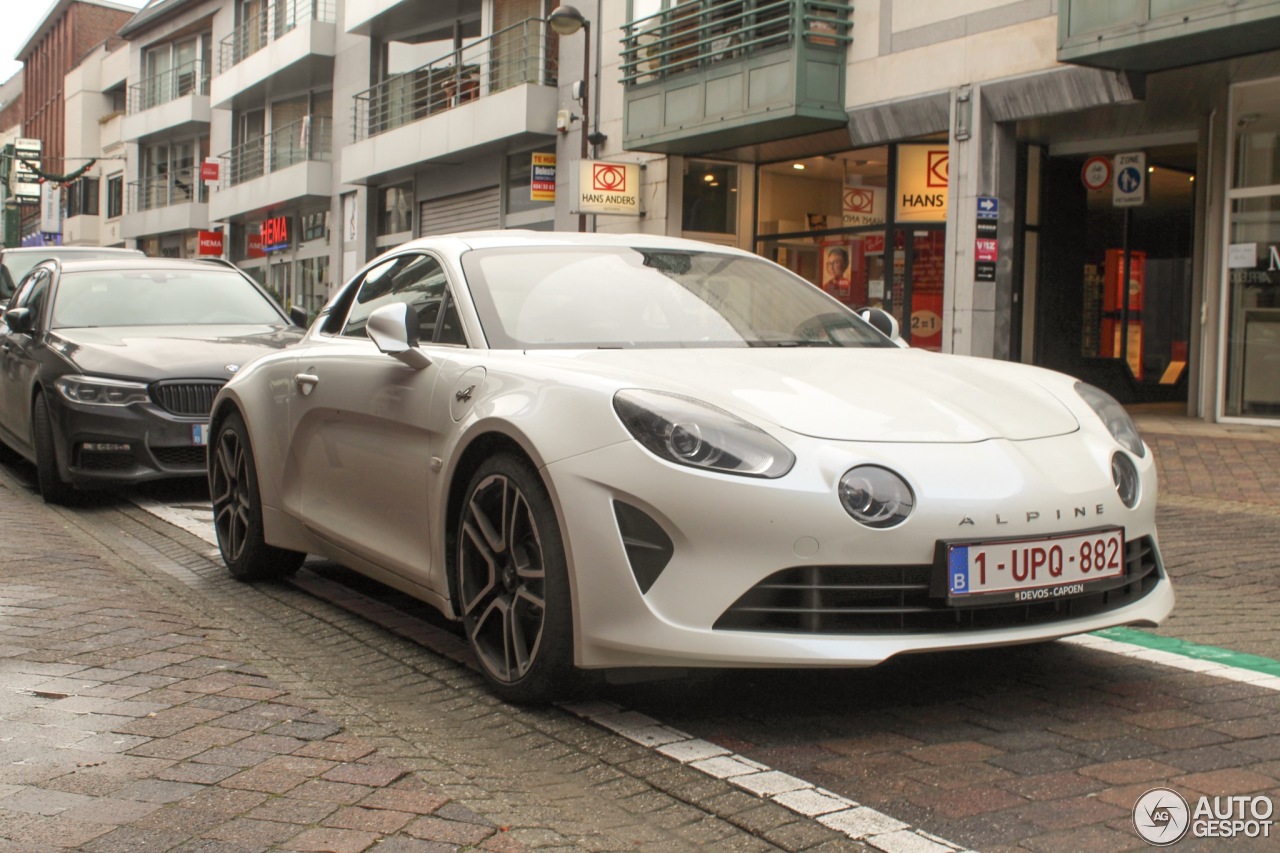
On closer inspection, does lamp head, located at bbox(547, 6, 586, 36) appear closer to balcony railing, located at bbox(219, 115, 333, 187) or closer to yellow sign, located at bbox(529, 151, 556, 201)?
yellow sign, located at bbox(529, 151, 556, 201)

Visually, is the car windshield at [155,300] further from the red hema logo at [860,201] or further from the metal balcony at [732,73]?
the red hema logo at [860,201]

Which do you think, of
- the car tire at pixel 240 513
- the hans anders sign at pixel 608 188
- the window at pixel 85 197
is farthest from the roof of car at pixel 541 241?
the window at pixel 85 197

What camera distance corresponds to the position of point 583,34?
885 inches

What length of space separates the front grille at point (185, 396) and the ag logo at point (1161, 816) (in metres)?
6.47

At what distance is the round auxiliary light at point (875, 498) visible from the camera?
11.0 feet

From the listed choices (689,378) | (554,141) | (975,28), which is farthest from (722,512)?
(554,141)

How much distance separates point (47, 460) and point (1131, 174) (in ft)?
42.4

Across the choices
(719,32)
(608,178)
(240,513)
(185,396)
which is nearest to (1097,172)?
(719,32)

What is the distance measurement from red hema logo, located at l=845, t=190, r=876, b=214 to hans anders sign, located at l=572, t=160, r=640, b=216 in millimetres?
3471

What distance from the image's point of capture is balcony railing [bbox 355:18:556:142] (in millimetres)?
23375

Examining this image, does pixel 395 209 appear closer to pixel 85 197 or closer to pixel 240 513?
pixel 240 513

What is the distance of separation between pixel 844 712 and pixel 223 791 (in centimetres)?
159

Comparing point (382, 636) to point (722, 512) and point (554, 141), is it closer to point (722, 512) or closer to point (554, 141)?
point (722, 512)

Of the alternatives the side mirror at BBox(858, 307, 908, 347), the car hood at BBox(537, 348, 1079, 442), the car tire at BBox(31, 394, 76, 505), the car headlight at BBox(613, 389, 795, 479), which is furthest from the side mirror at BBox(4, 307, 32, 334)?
the car headlight at BBox(613, 389, 795, 479)
